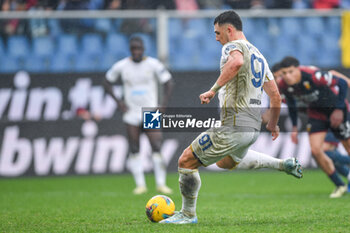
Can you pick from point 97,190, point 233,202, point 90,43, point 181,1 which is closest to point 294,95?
point 233,202

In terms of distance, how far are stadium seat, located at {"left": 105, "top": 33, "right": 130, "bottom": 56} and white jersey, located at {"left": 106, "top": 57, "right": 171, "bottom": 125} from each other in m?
3.61

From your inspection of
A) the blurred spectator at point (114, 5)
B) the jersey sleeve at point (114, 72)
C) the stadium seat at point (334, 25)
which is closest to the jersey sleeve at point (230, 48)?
the jersey sleeve at point (114, 72)

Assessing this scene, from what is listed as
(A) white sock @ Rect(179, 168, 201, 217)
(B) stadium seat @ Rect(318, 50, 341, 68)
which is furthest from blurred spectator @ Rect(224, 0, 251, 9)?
(A) white sock @ Rect(179, 168, 201, 217)

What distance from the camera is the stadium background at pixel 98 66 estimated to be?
13.9 m

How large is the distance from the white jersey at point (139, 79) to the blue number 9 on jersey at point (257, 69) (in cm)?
506

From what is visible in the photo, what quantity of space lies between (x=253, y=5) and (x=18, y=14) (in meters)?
5.86

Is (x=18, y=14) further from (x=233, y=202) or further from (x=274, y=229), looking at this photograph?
(x=274, y=229)

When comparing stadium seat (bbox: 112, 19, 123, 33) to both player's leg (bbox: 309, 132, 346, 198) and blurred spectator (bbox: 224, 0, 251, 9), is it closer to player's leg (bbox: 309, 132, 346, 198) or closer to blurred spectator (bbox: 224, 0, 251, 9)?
blurred spectator (bbox: 224, 0, 251, 9)

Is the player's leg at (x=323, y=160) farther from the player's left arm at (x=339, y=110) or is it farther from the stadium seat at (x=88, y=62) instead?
the stadium seat at (x=88, y=62)

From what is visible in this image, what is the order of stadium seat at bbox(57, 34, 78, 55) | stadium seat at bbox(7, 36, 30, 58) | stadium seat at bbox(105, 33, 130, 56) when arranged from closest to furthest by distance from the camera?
stadium seat at bbox(7, 36, 30, 58) → stadium seat at bbox(57, 34, 78, 55) → stadium seat at bbox(105, 33, 130, 56)

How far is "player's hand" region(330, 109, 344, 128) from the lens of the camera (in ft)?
32.3

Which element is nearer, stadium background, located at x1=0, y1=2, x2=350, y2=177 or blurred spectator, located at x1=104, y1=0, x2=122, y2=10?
stadium background, located at x1=0, y1=2, x2=350, y2=177

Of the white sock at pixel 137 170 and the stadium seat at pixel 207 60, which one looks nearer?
the white sock at pixel 137 170

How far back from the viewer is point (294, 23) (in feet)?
51.0
